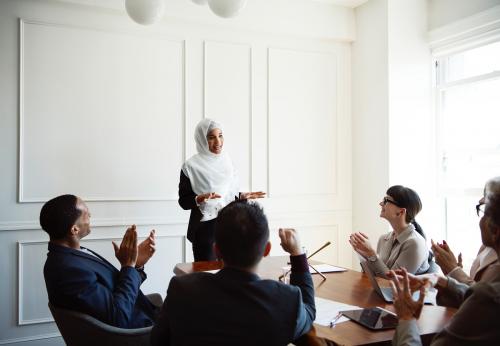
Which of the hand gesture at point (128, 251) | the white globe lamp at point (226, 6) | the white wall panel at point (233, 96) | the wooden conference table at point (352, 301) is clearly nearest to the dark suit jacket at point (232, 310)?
the wooden conference table at point (352, 301)

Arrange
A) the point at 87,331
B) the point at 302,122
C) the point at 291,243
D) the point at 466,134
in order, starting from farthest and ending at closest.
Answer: the point at 302,122 < the point at 466,134 < the point at 87,331 < the point at 291,243

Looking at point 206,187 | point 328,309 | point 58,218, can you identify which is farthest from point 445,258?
point 206,187

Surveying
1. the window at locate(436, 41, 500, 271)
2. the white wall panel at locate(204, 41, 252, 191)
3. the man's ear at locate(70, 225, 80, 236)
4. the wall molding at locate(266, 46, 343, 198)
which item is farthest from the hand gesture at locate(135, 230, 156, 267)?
the window at locate(436, 41, 500, 271)

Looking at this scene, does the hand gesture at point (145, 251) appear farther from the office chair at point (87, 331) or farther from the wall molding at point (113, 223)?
the wall molding at point (113, 223)

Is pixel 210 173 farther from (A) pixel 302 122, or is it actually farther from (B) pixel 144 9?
(A) pixel 302 122

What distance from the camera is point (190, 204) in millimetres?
3127

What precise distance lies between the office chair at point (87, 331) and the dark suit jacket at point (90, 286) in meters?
0.04

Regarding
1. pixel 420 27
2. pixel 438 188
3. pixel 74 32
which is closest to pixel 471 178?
pixel 438 188

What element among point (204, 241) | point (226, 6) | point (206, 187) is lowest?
point (204, 241)

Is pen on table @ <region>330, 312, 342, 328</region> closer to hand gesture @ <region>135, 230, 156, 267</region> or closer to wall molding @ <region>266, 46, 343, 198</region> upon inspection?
hand gesture @ <region>135, 230, 156, 267</region>

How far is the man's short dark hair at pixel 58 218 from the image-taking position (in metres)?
1.77

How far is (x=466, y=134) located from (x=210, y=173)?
241cm

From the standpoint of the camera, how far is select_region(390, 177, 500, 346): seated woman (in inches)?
45.0

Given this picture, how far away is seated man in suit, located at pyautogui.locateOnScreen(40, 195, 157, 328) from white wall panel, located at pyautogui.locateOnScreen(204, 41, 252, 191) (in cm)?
226
